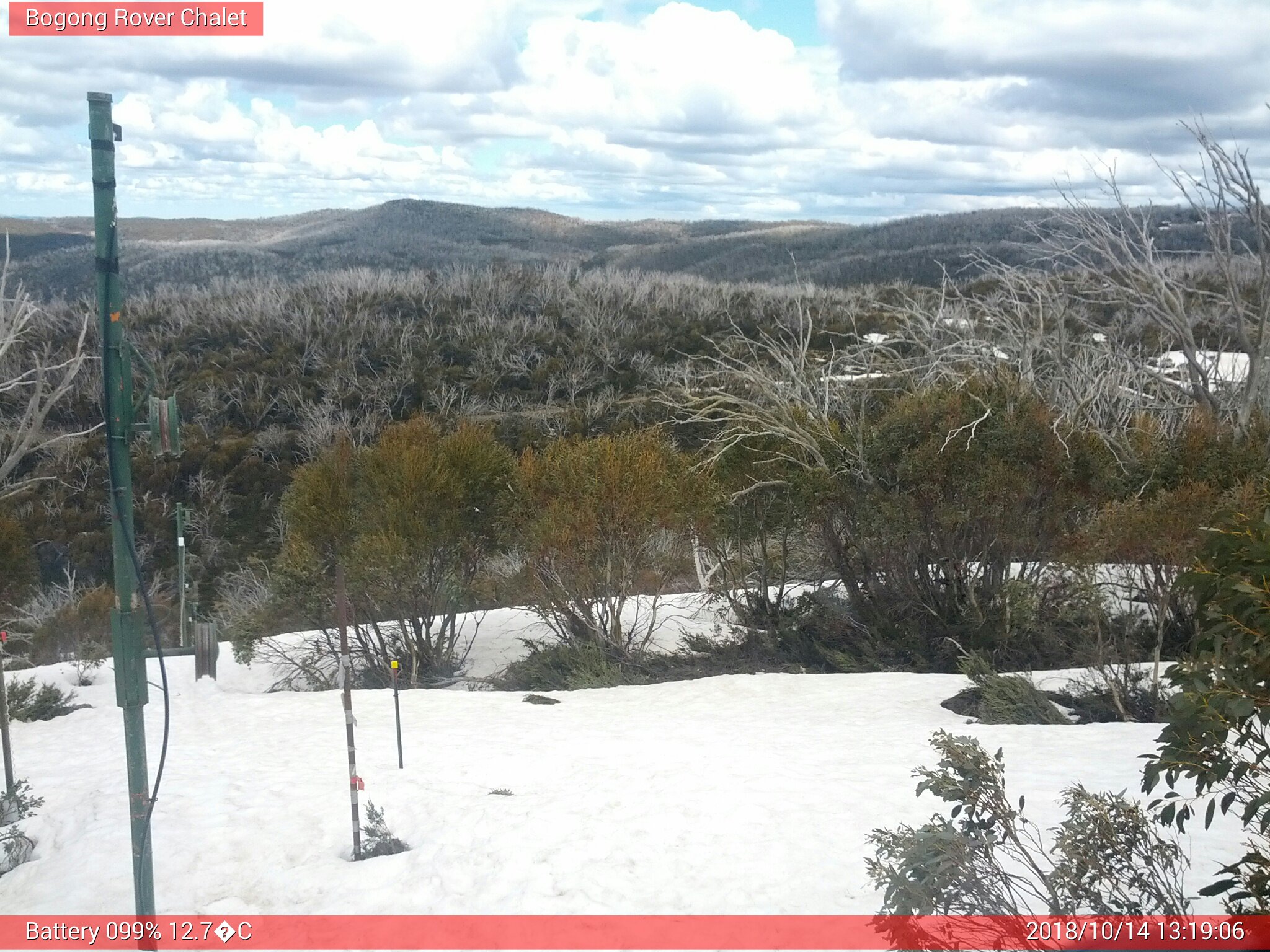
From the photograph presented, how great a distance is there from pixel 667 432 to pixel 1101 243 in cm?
744

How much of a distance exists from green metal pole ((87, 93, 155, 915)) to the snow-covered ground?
1.91 metres

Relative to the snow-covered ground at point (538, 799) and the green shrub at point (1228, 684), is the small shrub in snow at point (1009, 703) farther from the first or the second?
the green shrub at point (1228, 684)

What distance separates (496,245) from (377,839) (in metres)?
92.4

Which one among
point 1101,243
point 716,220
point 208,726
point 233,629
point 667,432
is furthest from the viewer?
point 716,220

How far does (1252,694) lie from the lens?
3.08m

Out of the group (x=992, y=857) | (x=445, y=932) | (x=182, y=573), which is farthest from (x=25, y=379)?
(x=992, y=857)

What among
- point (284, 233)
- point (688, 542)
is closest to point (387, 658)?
point (688, 542)

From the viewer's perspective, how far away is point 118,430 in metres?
4.07

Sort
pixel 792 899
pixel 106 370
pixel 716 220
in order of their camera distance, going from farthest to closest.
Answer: pixel 716 220, pixel 792 899, pixel 106 370

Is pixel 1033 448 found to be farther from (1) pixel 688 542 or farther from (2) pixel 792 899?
(2) pixel 792 899

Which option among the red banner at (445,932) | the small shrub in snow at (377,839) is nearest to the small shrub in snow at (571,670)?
the small shrub in snow at (377,839)

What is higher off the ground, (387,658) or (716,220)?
(716,220)

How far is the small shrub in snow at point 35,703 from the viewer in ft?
35.2

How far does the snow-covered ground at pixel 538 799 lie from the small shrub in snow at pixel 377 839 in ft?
0.46
